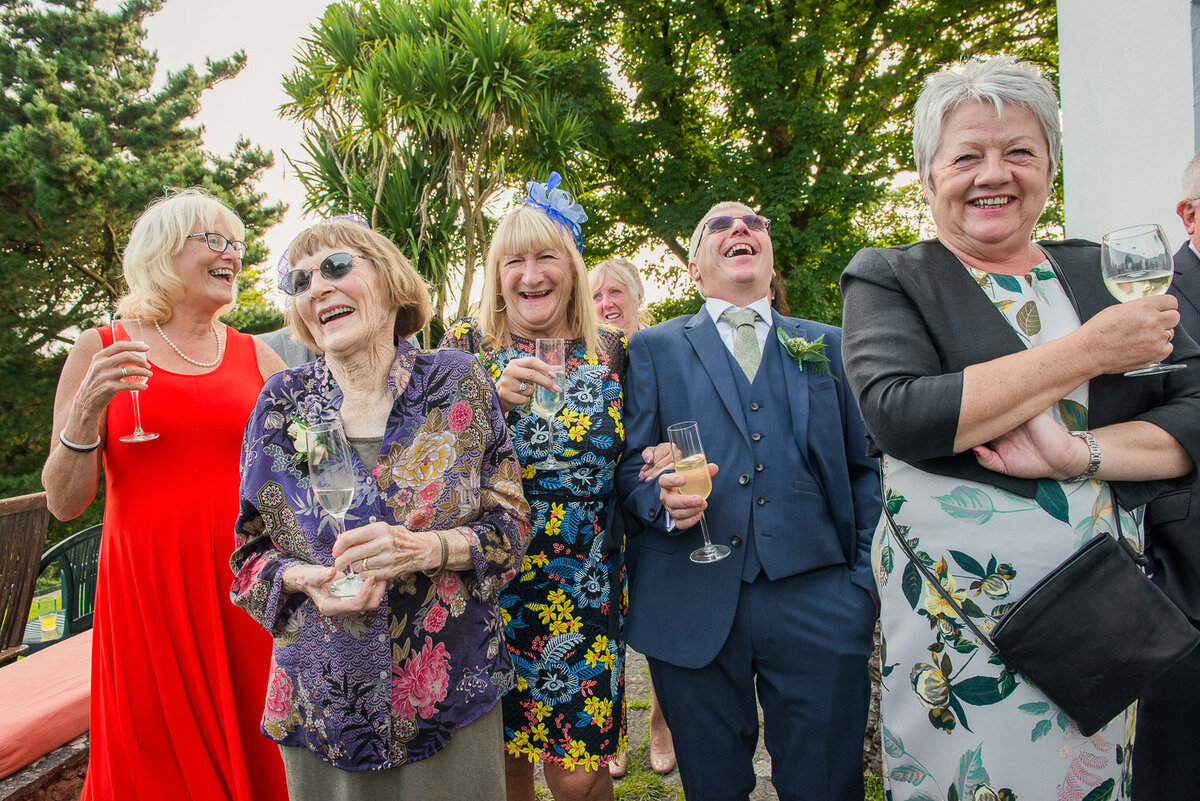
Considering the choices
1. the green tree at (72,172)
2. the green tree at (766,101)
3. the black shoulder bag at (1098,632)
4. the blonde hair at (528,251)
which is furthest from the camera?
the green tree at (766,101)

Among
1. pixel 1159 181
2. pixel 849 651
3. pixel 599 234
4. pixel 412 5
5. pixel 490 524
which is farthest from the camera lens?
pixel 599 234

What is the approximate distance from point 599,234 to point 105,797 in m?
15.0

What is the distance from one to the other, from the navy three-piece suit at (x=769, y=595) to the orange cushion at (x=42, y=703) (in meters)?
2.67

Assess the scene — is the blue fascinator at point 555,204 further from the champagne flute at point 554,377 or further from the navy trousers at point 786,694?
the navy trousers at point 786,694

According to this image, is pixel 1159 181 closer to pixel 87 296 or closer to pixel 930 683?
pixel 930 683

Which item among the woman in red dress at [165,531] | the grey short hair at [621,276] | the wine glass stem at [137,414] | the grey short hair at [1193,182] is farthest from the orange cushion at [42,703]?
the grey short hair at [1193,182]

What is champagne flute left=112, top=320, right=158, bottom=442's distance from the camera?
Answer: 7.75ft

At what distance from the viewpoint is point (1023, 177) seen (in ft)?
5.24

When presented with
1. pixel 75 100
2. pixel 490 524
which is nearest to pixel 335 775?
pixel 490 524

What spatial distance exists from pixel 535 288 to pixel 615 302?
8.45ft

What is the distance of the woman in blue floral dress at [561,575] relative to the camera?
2.39 metres

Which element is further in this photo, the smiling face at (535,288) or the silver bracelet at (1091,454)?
the smiling face at (535,288)

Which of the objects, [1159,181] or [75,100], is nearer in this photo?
[1159,181]

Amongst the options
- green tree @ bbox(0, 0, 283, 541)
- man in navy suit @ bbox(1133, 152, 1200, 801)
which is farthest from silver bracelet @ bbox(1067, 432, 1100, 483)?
green tree @ bbox(0, 0, 283, 541)
